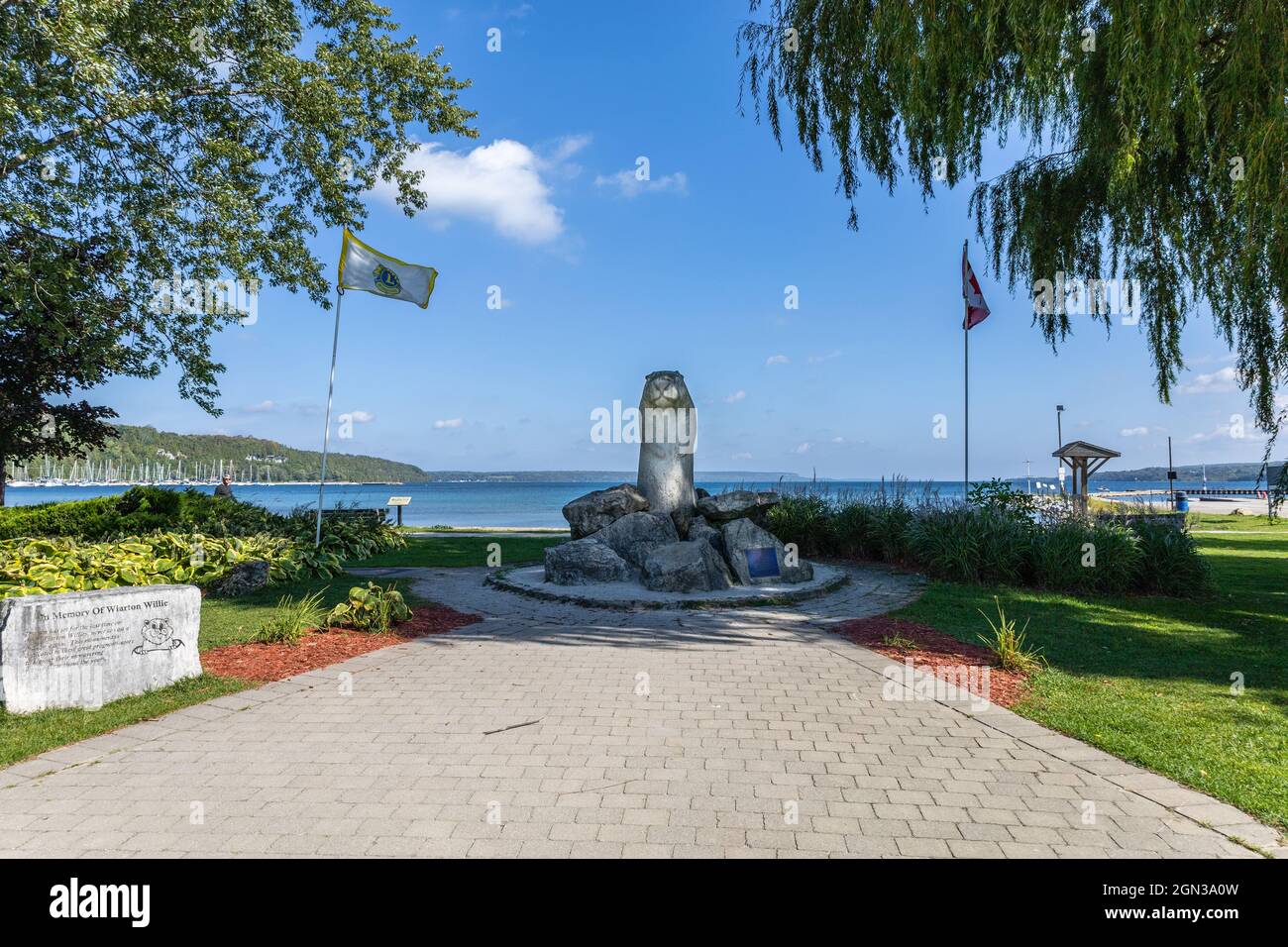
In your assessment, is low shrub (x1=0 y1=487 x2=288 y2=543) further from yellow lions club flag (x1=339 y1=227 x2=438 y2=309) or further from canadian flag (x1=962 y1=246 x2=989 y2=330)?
canadian flag (x1=962 y1=246 x2=989 y2=330)

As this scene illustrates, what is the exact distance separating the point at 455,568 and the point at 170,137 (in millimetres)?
9290

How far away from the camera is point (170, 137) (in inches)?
482

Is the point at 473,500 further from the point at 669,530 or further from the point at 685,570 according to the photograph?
the point at 685,570

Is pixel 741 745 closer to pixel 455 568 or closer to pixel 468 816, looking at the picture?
pixel 468 816

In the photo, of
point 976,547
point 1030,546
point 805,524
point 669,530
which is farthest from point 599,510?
point 1030,546

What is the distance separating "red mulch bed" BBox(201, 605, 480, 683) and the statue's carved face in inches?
217

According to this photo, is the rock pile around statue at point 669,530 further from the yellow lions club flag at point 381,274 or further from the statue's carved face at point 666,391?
the yellow lions club flag at point 381,274

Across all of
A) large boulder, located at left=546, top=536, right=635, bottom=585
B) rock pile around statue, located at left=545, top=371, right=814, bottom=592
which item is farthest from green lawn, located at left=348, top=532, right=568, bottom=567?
large boulder, located at left=546, top=536, right=635, bottom=585

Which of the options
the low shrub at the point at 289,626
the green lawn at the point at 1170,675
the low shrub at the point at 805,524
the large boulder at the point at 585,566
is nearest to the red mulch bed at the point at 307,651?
the low shrub at the point at 289,626

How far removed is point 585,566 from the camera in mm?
A: 9953

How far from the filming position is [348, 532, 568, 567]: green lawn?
1427 centimetres

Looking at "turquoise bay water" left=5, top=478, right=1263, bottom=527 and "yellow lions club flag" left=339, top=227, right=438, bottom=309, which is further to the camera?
"turquoise bay water" left=5, top=478, right=1263, bottom=527

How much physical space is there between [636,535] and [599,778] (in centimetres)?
716

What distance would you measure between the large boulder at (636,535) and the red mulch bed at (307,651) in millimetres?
2966
